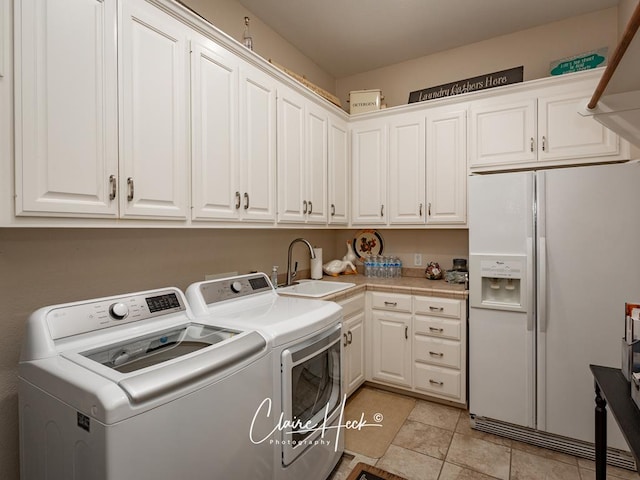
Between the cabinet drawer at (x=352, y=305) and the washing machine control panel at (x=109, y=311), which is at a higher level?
the washing machine control panel at (x=109, y=311)

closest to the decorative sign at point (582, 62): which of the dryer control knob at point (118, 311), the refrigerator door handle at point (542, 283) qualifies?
the refrigerator door handle at point (542, 283)

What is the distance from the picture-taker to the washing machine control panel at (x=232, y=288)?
175 cm

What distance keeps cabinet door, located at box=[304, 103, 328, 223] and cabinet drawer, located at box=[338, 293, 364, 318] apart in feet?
2.15

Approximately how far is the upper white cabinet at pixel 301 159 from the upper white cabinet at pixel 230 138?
12cm

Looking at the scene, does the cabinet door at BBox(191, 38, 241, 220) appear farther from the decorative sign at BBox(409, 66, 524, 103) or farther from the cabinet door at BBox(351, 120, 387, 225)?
the decorative sign at BBox(409, 66, 524, 103)

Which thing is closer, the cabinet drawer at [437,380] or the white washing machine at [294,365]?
the white washing machine at [294,365]

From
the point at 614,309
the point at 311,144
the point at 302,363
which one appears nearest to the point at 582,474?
the point at 614,309

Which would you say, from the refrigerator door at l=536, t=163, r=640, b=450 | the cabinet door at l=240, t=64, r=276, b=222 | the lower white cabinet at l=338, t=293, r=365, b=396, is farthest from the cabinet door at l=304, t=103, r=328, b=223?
the refrigerator door at l=536, t=163, r=640, b=450

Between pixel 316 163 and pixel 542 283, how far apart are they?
5.69 ft

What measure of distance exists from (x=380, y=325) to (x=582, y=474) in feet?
4.64

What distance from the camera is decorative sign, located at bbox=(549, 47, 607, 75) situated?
7.52 ft

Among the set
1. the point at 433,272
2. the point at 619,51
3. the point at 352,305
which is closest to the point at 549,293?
the point at 433,272

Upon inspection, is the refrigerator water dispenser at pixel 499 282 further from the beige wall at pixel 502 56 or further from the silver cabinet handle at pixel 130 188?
the silver cabinet handle at pixel 130 188

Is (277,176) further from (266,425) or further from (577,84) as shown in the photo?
(577,84)
